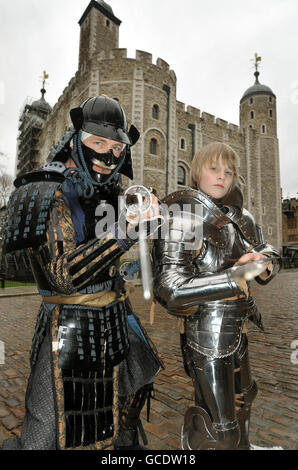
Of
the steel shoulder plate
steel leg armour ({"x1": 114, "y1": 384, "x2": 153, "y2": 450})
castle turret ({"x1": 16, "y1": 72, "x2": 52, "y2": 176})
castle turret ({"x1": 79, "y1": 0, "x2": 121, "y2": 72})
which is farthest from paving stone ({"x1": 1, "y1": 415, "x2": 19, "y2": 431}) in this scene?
castle turret ({"x1": 16, "y1": 72, "x2": 52, "y2": 176})

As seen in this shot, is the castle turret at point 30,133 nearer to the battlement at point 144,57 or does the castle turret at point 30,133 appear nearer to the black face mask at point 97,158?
the battlement at point 144,57

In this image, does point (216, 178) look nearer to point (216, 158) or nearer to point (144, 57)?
point (216, 158)

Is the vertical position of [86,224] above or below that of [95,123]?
below

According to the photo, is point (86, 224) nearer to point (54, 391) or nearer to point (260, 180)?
point (54, 391)

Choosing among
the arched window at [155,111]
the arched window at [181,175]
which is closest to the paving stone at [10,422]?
the arched window at [155,111]

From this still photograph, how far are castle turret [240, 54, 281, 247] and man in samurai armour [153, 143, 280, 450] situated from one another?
29.5 meters

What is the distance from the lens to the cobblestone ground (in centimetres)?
227

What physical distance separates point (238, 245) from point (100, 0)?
3067 centimetres

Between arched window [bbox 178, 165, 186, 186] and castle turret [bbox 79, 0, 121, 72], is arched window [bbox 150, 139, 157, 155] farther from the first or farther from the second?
castle turret [bbox 79, 0, 121, 72]

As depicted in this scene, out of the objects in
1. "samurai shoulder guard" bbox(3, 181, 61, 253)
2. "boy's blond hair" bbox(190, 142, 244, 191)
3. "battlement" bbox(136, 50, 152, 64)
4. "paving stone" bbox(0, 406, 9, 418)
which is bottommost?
"paving stone" bbox(0, 406, 9, 418)

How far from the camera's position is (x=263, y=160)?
101ft

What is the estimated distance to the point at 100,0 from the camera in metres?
23.7
